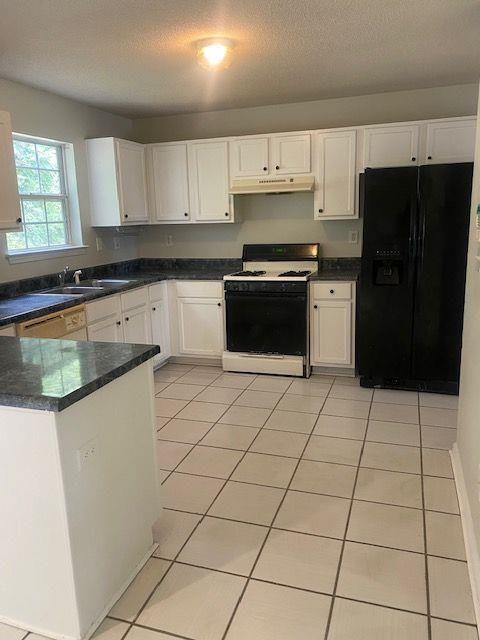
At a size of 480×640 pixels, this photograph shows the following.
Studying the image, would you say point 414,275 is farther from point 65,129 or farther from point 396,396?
point 65,129

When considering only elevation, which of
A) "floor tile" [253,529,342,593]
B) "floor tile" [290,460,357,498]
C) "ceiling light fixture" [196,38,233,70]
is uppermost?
"ceiling light fixture" [196,38,233,70]

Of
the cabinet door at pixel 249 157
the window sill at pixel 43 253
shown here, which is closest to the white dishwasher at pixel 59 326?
the window sill at pixel 43 253

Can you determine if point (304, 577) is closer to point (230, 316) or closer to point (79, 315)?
point (79, 315)

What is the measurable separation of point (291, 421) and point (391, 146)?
2378 millimetres

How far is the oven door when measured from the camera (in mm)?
4219

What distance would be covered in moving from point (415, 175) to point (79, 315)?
260cm

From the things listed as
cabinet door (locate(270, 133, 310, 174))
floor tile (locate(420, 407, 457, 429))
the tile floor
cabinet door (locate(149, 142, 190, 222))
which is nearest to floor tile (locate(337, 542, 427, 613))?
the tile floor

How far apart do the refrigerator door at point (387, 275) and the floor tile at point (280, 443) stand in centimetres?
112

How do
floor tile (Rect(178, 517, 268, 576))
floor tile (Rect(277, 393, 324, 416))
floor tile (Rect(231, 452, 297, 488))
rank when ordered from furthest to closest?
floor tile (Rect(277, 393, 324, 416)) < floor tile (Rect(231, 452, 297, 488)) < floor tile (Rect(178, 517, 268, 576))

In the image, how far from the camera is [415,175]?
365cm

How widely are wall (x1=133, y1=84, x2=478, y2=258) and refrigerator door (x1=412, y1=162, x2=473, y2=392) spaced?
957 mm

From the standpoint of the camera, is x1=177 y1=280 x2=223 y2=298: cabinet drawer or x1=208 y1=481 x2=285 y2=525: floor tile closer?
x1=208 y1=481 x2=285 y2=525: floor tile

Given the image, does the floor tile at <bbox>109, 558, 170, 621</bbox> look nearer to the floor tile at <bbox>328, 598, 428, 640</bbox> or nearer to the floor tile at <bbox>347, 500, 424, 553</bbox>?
the floor tile at <bbox>328, 598, 428, 640</bbox>

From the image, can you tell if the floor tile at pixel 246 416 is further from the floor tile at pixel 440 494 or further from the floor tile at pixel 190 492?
the floor tile at pixel 440 494
